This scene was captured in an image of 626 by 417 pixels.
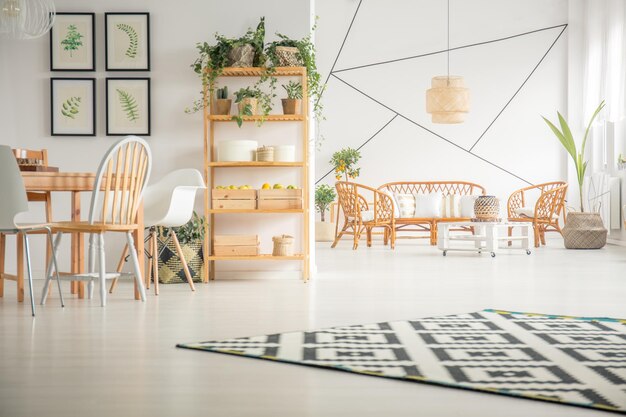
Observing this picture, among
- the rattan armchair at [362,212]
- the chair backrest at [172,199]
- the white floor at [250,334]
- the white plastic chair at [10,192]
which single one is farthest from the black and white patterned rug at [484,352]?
the rattan armchair at [362,212]

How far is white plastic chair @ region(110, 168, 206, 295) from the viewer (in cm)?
457

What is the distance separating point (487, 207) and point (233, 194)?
3.38 metres

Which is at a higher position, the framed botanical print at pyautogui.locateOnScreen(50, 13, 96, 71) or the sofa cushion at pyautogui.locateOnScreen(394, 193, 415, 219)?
the framed botanical print at pyautogui.locateOnScreen(50, 13, 96, 71)

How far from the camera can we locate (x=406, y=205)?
10.0 meters

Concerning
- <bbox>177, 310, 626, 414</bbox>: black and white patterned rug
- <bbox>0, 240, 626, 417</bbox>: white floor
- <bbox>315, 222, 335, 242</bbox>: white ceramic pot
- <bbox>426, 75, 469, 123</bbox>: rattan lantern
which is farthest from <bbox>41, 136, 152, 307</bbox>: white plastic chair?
<bbox>315, 222, 335, 242</bbox>: white ceramic pot

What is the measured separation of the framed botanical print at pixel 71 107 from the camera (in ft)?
18.2

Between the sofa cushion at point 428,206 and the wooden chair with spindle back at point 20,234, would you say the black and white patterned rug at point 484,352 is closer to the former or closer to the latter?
the wooden chair with spindle back at point 20,234

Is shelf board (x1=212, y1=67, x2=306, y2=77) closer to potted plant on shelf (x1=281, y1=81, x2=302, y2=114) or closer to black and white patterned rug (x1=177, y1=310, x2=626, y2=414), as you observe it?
potted plant on shelf (x1=281, y1=81, x2=302, y2=114)

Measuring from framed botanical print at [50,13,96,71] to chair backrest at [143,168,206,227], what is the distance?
40.1 inches

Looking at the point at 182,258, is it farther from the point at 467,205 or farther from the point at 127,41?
the point at 467,205

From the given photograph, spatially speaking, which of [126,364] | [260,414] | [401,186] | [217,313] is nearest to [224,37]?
[217,313]

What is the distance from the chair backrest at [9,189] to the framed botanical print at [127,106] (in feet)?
5.51

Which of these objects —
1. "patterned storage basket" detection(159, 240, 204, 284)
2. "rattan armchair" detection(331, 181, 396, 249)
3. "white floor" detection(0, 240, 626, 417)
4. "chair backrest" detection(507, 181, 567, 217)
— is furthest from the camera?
"chair backrest" detection(507, 181, 567, 217)

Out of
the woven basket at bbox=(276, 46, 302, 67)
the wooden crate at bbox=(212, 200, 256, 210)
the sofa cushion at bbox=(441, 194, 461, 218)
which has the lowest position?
the sofa cushion at bbox=(441, 194, 461, 218)
